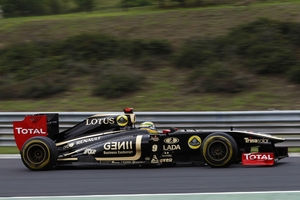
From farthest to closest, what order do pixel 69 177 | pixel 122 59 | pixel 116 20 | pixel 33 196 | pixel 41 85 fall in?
1. pixel 116 20
2. pixel 122 59
3. pixel 41 85
4. pixel 69 177
5. pixel 33 196

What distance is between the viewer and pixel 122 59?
17984 mm

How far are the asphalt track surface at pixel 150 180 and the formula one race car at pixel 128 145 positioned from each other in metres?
0.15

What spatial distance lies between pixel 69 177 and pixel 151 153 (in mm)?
1384

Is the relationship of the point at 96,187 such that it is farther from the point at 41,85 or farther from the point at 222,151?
the point at 41,85

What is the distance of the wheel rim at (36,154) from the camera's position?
9.18 metres

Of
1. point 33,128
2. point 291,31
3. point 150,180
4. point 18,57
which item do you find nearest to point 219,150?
point 150,180

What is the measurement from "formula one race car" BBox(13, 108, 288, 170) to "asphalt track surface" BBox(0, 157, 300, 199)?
155 mm

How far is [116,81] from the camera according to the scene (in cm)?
1609

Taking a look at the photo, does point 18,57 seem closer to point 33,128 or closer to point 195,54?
point 195,54

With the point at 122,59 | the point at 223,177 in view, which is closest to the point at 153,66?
the point at 122,59

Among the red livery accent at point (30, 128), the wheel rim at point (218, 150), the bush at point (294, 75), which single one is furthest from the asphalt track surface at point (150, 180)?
the bush at point (294, 75)

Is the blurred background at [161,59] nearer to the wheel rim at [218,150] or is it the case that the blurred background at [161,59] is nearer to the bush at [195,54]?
the bush at [195,54]

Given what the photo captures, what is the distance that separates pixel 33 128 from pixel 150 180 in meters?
2.77

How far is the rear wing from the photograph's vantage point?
955 centimetres
